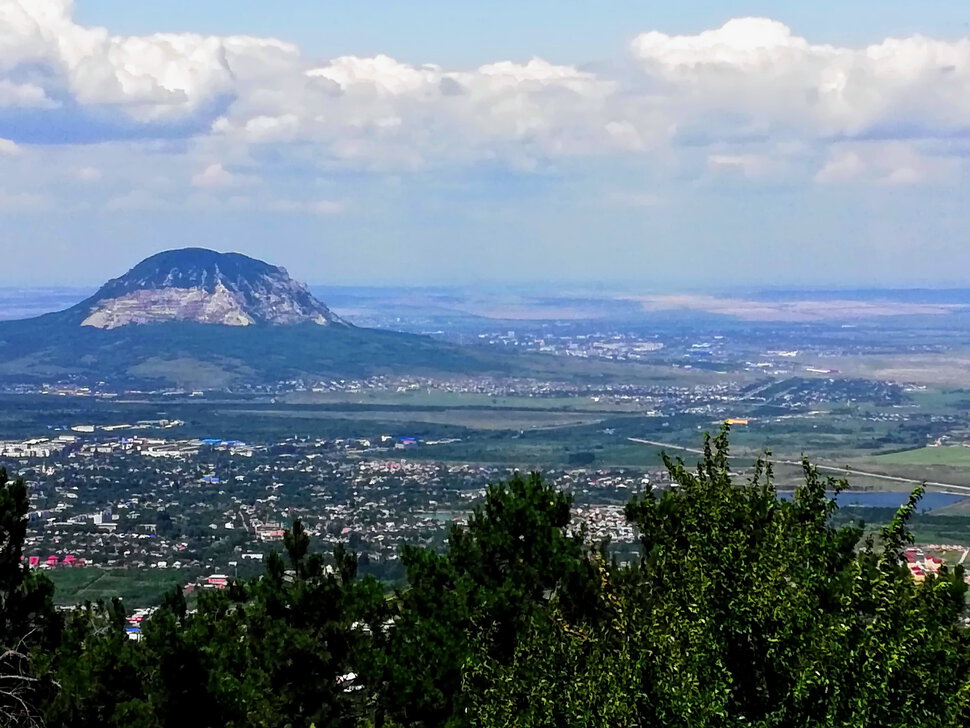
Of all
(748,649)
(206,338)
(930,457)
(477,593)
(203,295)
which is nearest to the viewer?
(748,649)

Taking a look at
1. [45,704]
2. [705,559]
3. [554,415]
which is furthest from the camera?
[554,415]

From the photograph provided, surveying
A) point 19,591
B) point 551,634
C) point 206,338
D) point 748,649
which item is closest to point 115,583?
point 19,591

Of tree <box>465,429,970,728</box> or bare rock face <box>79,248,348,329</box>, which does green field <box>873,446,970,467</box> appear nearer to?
tree <box>465,429,970,728</box>

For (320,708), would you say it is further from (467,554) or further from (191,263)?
(191,263)

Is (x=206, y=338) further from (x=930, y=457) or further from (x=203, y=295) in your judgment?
(x=930, y=457)

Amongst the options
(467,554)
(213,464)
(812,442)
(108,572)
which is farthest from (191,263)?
(467,554)

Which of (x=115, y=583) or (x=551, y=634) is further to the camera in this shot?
(x=115, y=583)

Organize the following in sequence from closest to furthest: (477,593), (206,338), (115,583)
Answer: (477,593) → (115,583) → (206,338)
